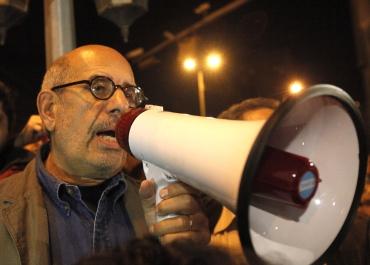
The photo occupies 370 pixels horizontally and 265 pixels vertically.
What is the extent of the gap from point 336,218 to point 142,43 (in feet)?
30.3

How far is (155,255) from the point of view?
91 centimetres

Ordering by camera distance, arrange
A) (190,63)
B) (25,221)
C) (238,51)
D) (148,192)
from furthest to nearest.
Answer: (238,51) < (190,63) < (25,221) < (148,192)

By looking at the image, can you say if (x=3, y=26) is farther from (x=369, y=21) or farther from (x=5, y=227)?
(x=369, y=21)

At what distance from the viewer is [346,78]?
1355 cm

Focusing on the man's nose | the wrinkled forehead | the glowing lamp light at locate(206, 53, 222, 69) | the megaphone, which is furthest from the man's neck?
the glowing lamp light at locate(206, 53, 222, 69)

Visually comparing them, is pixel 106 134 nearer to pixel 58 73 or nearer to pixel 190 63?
pixel 58 73

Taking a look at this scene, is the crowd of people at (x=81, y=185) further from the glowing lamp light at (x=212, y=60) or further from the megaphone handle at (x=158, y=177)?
the glowing lamp light at (x=212, y=60)

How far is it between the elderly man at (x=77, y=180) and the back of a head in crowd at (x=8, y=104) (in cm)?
79

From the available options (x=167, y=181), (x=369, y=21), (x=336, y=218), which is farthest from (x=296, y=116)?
(x=369, y=21)

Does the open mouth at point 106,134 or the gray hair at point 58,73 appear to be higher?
the gray hair at point 58,73

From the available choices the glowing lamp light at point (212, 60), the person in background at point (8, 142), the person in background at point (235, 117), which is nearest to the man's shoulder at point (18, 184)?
the person in background at point (8, 142)

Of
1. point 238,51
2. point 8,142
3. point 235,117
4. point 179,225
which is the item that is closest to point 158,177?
point 179,225

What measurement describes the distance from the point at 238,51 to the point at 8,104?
945 cm

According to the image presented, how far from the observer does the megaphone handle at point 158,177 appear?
Answer: 4.68 ft
